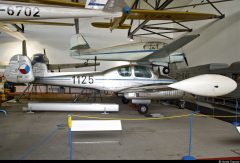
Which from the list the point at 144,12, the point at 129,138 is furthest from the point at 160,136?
the point at 144,12

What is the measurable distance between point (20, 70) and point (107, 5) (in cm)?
465

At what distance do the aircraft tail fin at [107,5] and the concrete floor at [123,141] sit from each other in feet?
8.77

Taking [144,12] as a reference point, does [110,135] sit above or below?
below

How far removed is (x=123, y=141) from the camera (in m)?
4.25

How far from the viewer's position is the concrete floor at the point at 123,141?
353 centimetres

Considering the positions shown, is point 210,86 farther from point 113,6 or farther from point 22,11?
point 22,11

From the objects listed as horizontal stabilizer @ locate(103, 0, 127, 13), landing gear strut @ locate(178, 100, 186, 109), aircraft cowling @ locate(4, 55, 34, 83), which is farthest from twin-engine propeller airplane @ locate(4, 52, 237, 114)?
horizontal stabilizer @ locate(103, 0, 127, 13)

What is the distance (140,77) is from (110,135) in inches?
153

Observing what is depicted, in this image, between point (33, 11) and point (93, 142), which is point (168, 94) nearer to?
point (93, 142)

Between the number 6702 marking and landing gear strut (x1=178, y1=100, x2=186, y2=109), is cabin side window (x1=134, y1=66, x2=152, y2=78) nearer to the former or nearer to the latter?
landing gear strut (x1=178, y1=100, x2=186, y2=109)

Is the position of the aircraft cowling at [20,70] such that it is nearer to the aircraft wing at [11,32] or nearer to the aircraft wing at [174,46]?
the aircraft wing at [11,32]

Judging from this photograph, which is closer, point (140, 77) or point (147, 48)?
point (140, 77)

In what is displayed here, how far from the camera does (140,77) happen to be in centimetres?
812

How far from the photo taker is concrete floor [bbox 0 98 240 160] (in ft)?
11.6
